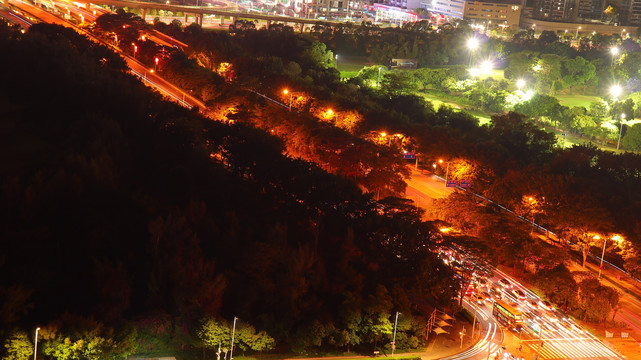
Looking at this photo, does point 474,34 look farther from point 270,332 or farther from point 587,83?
point 270,332

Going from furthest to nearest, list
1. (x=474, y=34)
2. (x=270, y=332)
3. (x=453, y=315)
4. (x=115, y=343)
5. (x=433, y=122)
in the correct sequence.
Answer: (x=474, y=34) < (x=433, y=122) < (x=453, y=315) < (x=270, y=332) < (x=115, y=343)

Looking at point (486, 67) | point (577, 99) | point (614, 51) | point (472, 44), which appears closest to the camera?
point (577, 99)

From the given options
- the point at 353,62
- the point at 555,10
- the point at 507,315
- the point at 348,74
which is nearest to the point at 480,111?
the point at 348,74

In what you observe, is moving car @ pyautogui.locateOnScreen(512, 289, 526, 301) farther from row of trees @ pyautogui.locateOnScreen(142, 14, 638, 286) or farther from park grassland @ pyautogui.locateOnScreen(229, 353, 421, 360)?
park grassland @ pyautogui.locateOnScreen(229, 353, 421, 360)

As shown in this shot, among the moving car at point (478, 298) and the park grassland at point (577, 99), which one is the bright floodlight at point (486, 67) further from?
the moving car at point (478, 298)

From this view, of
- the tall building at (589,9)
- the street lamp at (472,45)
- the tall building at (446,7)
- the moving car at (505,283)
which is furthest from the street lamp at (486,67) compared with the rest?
the tall building at (589,9)

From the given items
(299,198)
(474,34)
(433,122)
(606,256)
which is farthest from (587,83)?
(299,198)

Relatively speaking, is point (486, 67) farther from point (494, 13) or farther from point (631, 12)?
point (631, 12)
